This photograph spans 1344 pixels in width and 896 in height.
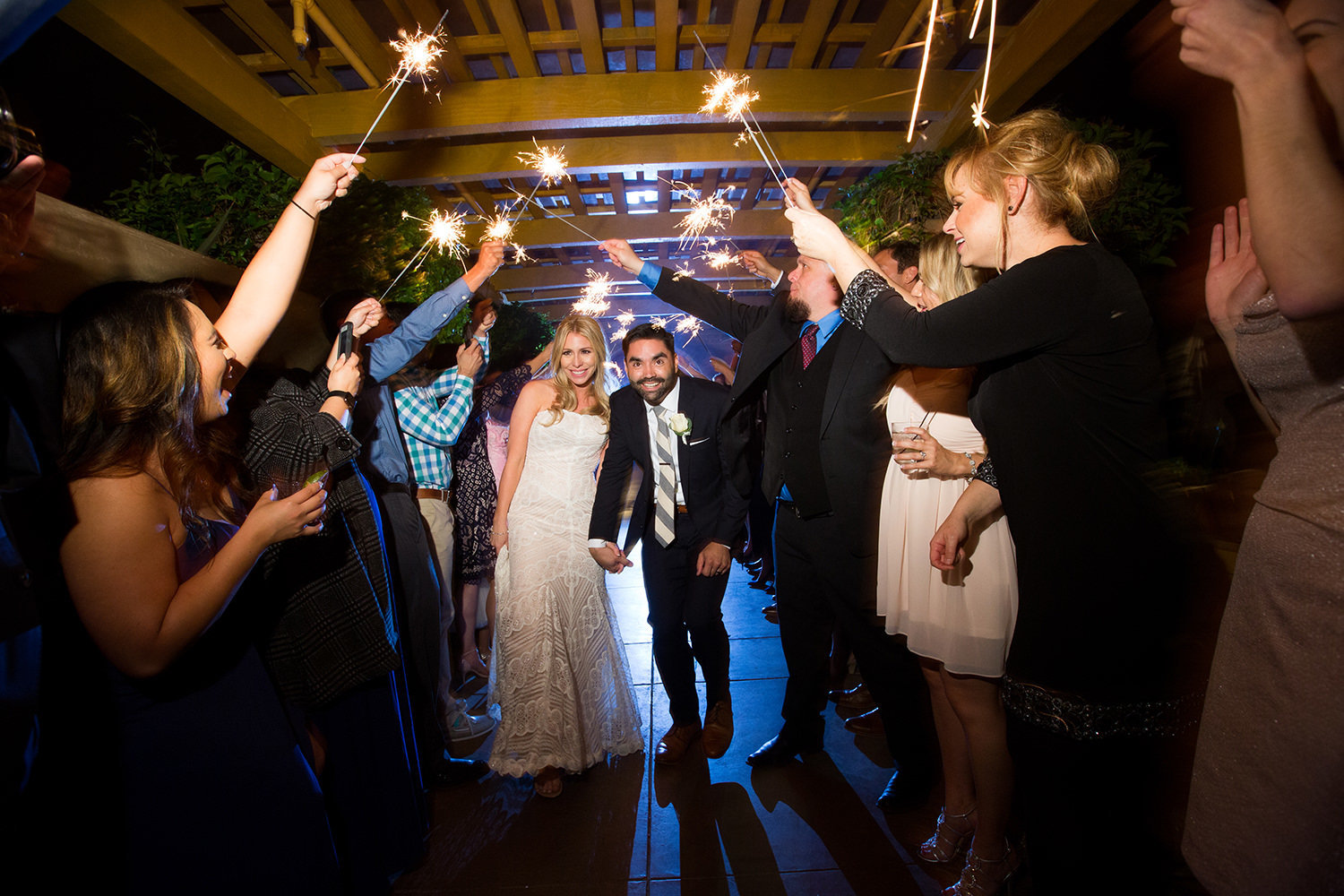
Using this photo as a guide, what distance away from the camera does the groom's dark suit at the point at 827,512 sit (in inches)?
93.4

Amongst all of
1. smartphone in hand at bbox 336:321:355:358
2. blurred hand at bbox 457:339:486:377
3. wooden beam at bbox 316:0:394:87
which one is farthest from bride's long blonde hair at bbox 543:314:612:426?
wooden beam at bbox 316:0:394:87

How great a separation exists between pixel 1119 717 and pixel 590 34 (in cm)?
507

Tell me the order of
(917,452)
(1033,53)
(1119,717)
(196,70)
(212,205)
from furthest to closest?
(1033,53) → (196,70) → (212,205) → (917,452) → (1119,717)

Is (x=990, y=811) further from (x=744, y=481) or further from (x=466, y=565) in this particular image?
(x=466, y=565)

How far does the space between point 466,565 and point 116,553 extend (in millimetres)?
3010

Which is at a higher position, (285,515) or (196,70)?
(196,70)

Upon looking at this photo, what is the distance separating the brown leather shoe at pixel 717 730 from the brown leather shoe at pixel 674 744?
8 centimetres

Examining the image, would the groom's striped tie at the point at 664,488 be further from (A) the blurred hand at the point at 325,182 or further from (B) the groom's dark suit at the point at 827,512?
(A) the blurred hand at the point at 325,182

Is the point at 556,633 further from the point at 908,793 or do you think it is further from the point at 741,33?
the point at 741,33

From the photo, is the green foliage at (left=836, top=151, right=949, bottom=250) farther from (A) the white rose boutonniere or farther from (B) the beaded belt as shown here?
(B) the beaded belt

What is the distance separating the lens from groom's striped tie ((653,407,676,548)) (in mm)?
2932

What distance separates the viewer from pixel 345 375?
2.04m

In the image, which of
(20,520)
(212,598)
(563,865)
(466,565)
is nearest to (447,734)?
(466,565)

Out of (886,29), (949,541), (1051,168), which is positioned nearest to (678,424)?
(949,541)
